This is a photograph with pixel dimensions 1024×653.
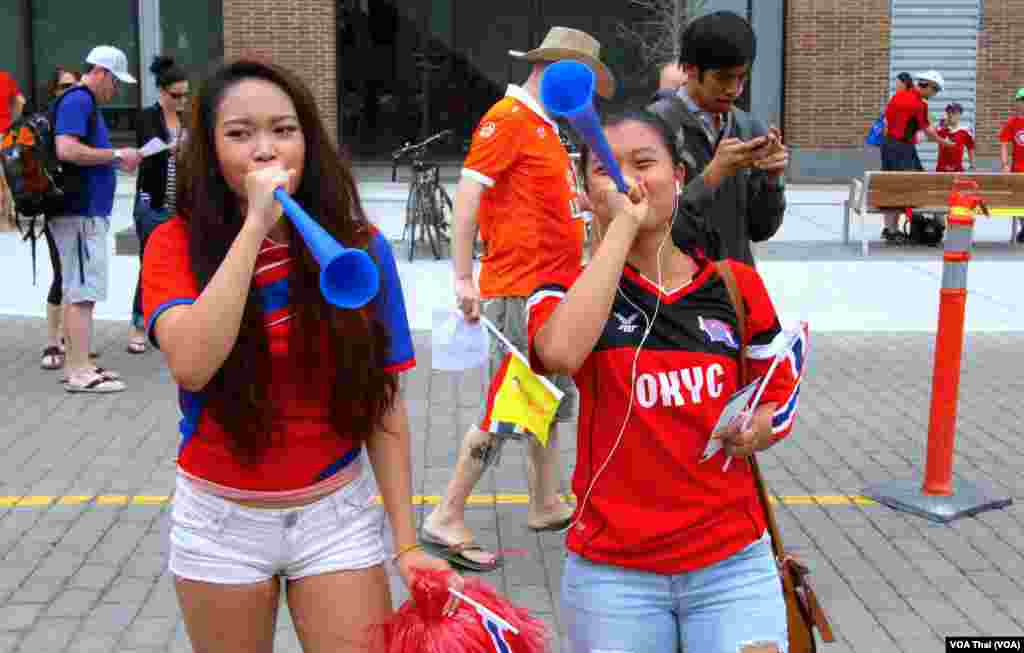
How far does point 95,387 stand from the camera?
27.4ft

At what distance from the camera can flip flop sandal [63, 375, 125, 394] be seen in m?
8.34

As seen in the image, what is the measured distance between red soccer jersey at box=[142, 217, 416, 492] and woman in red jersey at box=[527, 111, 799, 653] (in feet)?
1.52

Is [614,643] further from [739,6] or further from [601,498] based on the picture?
[739,6]

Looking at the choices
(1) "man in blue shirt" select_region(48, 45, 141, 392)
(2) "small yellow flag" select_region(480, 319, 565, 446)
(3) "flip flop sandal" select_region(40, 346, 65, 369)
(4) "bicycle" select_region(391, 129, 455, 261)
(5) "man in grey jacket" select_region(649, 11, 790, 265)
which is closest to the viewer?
(2) "small yellow flag" select_region(480, 319, 565, 446)

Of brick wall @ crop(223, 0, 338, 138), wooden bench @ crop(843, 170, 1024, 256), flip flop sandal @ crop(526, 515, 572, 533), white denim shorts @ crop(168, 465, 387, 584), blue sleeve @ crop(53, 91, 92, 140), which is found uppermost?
brick wall @ crop(223, 0, 338, 138)

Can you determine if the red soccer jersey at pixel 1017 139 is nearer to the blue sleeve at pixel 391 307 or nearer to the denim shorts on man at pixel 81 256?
the denim shorts on man at pixel 81 256

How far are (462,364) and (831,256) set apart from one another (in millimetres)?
9780

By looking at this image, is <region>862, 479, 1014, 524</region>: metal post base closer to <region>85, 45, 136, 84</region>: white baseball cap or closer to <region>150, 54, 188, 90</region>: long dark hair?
<region>150, 54, 188, 90</region>: long dark hair

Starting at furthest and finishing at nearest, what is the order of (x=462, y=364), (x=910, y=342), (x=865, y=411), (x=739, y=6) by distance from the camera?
(x=739, y=6) → (x=910, y=342) → (x=865, y=411) → (x=462, y=364)

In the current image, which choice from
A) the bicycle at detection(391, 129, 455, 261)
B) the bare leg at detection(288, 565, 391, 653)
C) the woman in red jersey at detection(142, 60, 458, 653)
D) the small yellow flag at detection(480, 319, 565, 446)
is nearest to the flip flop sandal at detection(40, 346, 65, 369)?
the small yellow flag at detection(480, 319, 565, 446)

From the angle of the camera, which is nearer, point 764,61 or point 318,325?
point 318,325

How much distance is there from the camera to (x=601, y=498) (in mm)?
2873

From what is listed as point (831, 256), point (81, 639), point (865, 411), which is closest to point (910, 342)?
point (865, 411)

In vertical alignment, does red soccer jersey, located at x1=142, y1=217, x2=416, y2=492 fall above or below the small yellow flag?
above
